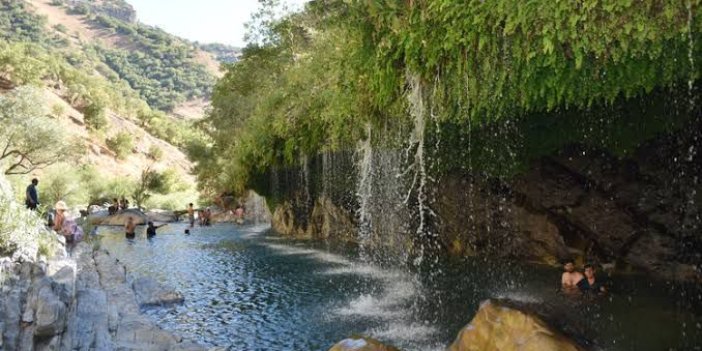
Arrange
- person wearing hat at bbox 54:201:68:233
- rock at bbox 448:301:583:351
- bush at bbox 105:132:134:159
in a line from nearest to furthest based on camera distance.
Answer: rock at bbox 448:301:583:351, person wearing hat at bbox 54:201:68:233, bush at bbox 105:132:134:159

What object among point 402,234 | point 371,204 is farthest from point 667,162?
point 371,204

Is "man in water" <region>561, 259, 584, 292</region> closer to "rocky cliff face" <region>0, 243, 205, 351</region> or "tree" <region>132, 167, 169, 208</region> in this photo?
"rocky cliff face" <region>0, 243, 205, 351</region>

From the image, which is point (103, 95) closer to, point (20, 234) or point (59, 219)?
point (59, 219)

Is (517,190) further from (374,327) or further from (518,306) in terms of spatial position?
(518,306)

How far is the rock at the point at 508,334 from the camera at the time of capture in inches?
302

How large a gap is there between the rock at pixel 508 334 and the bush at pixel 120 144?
9591 cm

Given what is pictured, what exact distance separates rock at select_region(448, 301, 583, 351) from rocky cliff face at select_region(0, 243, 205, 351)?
5685mm

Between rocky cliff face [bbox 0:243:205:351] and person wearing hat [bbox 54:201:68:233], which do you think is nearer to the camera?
rocky cliff face [bbox 0:243:205:351]

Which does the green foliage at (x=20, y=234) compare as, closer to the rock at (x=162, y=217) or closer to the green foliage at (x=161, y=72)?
the rock at (x=162, y=217)

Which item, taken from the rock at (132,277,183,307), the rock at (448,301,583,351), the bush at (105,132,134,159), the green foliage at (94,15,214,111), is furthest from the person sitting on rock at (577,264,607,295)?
the green foliage at (94,15,214,111)

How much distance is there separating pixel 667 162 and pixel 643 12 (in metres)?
8.12

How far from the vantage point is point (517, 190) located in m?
18.2

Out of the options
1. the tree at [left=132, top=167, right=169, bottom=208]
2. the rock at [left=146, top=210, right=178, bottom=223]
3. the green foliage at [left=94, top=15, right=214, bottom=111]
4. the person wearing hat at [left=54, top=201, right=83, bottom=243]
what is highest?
the green foliage at [left=94, top=15, right=214, bottom=111]

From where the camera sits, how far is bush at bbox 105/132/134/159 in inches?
3686
